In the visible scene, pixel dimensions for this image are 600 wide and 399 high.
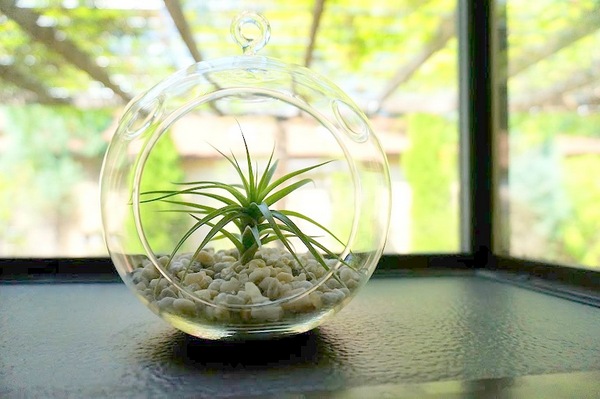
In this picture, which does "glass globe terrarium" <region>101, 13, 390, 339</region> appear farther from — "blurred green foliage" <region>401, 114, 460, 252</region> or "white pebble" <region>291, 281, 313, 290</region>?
"blurred green foliage" <region>401, 114, 460, 252</region>

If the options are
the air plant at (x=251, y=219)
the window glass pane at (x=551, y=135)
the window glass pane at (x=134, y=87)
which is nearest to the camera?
the air plant at (x=251, y=219)

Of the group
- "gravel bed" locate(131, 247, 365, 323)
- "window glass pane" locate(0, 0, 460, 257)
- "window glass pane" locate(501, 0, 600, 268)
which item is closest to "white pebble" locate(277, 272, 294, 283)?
"gravel bed" locate(131, 247, 365, 323)

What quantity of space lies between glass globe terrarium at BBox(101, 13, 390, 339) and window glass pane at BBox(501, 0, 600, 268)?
0.55 metres

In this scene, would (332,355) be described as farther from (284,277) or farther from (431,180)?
(431,180)

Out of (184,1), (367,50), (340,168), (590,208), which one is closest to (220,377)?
(340,168)

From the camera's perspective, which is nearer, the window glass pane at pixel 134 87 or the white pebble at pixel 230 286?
the white pebble at pixel 230 286

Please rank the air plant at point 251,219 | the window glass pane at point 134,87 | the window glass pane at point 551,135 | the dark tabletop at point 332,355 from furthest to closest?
1. the window glass pane at point 134,87
2. the window glass pane at point 551,135
3. the air plant at point 251,219
4. the dark tabletop at point 332,355

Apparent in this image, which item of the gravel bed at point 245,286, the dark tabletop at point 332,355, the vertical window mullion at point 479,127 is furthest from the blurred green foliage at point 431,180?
the gravel bed at point 245,286

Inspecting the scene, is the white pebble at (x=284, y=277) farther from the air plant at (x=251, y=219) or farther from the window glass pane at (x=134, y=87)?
the window glass pane at (x=134, y=87)

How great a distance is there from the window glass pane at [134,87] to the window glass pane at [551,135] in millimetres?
151

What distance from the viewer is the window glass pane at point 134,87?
1.46 m

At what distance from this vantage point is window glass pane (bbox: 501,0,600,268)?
1066mm

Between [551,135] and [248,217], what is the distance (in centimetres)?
87

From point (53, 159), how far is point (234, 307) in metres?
1.19
